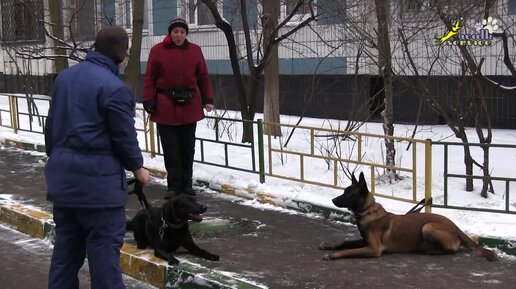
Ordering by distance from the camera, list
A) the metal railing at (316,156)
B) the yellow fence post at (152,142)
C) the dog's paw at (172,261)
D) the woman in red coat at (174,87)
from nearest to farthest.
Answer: the dog's paw at (172,261) → the metal railing at (316,156) → the woman in red coat at (174,87) → the yellow fence post at (152,142)

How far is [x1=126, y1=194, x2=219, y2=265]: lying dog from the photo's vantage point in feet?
15.5

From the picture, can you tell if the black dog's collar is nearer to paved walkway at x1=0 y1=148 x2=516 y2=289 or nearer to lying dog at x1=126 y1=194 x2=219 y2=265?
lying dog at x1=126 y1=194 x2=219 y2=265

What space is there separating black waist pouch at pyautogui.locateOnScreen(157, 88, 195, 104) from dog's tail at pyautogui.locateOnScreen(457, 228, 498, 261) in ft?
9.80

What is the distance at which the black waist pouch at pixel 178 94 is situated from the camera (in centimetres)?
654

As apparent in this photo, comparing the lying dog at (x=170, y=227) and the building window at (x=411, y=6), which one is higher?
the building window at (x=411, y=6)

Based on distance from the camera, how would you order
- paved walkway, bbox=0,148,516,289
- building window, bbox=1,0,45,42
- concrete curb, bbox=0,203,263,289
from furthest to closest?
1. building window, bbox=1,0,45,42
2. paved walkway, bbox=0,148,516,289
3. concrete curb, bbox=0,203,263,289

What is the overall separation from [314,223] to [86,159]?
3204 mm

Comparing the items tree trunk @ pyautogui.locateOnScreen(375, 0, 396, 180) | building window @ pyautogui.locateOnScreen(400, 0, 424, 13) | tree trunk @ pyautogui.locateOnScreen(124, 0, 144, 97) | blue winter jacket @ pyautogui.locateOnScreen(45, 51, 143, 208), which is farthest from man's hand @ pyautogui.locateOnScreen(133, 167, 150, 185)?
tree trunk @ pyautogui.locateOnScreen(124, 0, 144, 97)

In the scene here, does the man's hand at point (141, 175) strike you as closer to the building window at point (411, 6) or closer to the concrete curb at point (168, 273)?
the concrete curb at point (168, 273)

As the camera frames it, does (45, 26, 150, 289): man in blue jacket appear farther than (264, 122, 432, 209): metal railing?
No

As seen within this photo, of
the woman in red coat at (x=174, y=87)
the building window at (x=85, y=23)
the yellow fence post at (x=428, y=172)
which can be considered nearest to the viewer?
the yellow fence post at (x=428, y=172)

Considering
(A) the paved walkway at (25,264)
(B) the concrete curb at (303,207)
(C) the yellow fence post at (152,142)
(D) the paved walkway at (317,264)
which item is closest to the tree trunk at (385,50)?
(B) the concrete curb at (303,207)

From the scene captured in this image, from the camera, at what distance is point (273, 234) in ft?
19.5

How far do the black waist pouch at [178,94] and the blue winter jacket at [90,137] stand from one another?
285 cm
